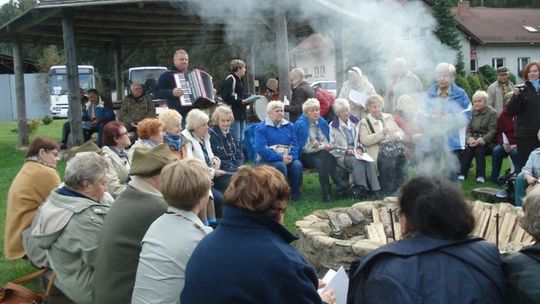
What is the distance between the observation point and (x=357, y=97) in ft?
29.0

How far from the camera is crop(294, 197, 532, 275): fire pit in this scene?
4.92 meters

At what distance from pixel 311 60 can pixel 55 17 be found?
8.59 metres

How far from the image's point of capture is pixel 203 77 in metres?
9.58

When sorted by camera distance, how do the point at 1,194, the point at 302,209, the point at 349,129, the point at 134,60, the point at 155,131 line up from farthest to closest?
the point at 134,60 < the point at 1,194 < the point at 349,129 < the point at 302,209 < the point at 155,131

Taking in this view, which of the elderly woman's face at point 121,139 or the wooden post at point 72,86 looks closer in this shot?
the elderly woman's face at point 121,139

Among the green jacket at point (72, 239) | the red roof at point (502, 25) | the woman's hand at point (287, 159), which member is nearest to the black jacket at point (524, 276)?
the green jacket at point (72, 239)

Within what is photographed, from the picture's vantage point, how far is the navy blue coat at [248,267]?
2654mm

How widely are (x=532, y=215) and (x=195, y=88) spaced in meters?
7.12

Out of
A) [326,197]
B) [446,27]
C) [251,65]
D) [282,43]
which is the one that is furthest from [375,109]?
[446,27]

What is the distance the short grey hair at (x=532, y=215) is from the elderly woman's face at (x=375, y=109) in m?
5.55

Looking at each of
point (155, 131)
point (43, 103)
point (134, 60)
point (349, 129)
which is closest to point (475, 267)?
point (155, 131)

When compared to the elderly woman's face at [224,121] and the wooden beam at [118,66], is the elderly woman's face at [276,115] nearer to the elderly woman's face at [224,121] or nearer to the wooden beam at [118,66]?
the elderly woman's face at [224,121]

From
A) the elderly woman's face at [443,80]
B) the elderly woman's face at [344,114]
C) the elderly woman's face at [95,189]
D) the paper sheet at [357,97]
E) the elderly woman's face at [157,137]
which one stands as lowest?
the elderly woman's face at [95,189]

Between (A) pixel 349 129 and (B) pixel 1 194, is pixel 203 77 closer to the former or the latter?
(A) pixel 349 129
